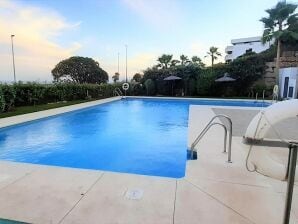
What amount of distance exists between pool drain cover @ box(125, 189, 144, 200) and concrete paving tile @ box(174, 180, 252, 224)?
481 mm

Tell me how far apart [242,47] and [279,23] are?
32831 millimetres

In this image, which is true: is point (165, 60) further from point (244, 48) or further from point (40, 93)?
point (244, 48)

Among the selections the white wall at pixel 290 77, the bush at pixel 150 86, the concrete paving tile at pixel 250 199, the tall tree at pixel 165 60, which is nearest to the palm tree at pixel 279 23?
the white wall at pixel 290 77

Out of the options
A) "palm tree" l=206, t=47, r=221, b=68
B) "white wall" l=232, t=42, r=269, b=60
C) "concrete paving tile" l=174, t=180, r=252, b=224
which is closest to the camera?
"concrete paving tile" l=174, t=180, r=252, b=224

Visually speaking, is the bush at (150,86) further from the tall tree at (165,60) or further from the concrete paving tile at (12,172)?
the concrete paving tile at (12,172)

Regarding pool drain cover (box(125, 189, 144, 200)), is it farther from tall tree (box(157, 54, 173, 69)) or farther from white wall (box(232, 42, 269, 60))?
white wall (box(232, 42, 269, 60))

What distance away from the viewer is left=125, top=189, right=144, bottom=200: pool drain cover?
10.4 feet

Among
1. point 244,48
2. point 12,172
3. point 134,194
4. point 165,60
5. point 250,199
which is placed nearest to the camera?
point 250,199

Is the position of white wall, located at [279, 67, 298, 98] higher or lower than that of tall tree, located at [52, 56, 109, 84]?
lower

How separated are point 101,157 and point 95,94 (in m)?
14.9

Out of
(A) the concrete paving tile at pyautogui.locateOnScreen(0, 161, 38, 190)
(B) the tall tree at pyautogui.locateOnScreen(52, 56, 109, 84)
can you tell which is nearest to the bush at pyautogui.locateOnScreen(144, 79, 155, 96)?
(B) the tall tree at pyautogui.locateOnScreen(52, 56, 109, 84)

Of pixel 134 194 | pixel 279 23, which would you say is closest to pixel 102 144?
pixel 134 194

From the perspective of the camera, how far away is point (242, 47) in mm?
51594

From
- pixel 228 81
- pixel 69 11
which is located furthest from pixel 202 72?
pixel 69 11
